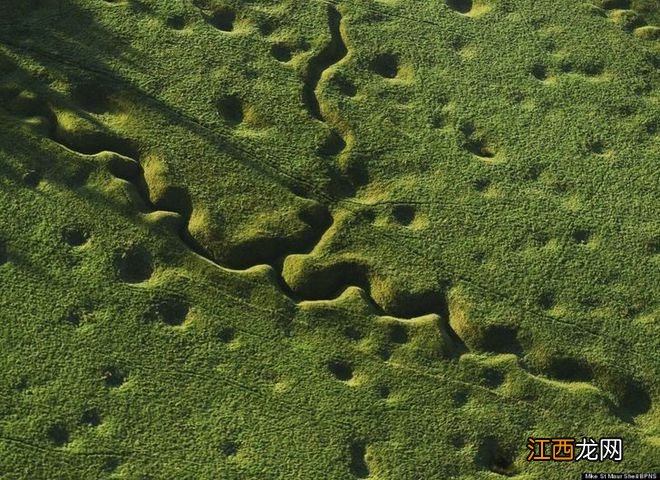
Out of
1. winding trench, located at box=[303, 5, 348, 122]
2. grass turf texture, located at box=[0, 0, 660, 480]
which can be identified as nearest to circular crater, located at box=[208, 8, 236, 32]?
grass turf texture, located at box=[0, 0, 660, 480]

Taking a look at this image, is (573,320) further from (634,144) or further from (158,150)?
(158,150)

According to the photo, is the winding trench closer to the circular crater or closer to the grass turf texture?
the grass turf texture

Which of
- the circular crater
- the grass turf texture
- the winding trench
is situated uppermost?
the circular crater

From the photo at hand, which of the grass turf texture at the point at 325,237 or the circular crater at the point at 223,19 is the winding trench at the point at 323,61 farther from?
the circular crater at the point at 223,19

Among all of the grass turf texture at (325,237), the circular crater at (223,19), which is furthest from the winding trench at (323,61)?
the circular crater at (223,19)

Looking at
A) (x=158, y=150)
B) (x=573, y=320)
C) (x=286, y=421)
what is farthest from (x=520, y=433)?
(x=158, y=150)

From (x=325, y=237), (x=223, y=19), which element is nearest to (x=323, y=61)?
(x=223, y=19)

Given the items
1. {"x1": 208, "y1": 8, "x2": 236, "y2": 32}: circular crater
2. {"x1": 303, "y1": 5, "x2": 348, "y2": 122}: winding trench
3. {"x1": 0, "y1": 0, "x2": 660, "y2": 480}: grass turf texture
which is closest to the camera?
{"x1": 0, "y1": 0, "x2": 660, "y2": 480}: grass turf texture

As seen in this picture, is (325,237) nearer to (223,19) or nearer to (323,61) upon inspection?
(323,61)
